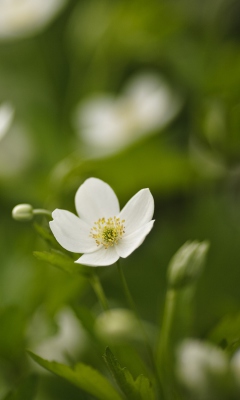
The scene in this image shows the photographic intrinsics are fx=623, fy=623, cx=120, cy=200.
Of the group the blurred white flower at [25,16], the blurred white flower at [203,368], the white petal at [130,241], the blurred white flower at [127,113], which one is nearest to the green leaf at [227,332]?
the blurred white flower at [203,368]

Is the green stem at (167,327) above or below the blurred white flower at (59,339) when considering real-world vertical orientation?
below

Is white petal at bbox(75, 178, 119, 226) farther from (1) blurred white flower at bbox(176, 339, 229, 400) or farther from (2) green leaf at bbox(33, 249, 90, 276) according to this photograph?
(1) blurred white flower at bbox(176, 339, 229, 400)

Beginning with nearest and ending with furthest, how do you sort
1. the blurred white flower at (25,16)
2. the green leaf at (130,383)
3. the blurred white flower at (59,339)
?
the green leaf at (130,383)
the blurred white flower at (59,339)
the blurred white flower at (25,16)

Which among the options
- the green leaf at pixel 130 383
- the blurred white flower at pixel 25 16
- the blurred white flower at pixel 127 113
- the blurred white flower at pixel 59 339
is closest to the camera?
the green leaf at pixel 130 383

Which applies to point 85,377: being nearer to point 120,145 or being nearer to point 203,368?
point 203,368

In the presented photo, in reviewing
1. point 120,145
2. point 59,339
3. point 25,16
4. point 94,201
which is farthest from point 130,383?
point 25,16

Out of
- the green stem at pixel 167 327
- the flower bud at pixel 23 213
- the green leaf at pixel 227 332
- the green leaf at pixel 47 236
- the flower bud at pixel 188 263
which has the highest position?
the flower bud at pixel 23 213

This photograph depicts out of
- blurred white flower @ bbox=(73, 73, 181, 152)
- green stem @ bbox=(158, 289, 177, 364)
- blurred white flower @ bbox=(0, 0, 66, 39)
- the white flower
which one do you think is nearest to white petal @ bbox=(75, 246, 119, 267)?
the white flower

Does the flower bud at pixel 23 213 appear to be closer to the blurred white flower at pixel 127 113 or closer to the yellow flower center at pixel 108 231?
the yellow flower center at pixel 108 231
